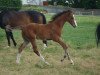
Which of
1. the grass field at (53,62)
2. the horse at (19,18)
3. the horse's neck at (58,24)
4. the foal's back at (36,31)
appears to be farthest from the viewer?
the horse at (19,18)

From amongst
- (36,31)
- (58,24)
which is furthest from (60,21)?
(36,31)

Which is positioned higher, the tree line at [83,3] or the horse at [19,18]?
the horse at [19,18]

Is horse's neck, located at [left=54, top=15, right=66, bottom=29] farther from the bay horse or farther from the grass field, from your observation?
the grass field

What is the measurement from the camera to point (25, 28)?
30.8 ft

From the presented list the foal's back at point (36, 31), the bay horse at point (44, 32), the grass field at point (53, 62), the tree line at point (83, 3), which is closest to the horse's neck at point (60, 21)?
the bay horse at point (44, 32)

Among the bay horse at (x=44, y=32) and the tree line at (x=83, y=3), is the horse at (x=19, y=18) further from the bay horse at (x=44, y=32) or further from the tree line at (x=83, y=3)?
the tree line at (x=83, y=3)

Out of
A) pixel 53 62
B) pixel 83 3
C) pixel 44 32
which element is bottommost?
pixel 83 3

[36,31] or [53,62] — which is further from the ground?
[36,31]

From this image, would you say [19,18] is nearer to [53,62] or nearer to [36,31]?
[36,31]

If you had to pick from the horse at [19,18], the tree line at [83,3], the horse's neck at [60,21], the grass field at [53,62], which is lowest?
the tree line at [83,3]

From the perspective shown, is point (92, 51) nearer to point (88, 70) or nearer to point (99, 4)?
point (88, 70)

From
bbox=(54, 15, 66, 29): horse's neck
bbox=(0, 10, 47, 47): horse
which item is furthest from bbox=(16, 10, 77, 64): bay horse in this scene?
bbox=(0, 10, 47, 47): horse

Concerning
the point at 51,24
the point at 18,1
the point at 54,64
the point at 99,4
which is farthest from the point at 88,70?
the point at 99,4

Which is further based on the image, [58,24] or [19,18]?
[19,18]
